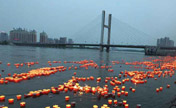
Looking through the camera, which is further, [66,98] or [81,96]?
[81,96]

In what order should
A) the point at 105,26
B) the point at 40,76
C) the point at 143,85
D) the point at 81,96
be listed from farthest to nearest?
the point at 105,26 < the point at 40,76 < the point at 143,85 < the point at 81,96

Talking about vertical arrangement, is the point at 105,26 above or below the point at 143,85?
above

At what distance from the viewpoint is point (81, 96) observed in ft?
33.0

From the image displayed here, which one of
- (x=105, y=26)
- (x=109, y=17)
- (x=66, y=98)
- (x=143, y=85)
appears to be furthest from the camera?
(x=109, y=17)

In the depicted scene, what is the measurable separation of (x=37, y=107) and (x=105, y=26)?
7853cm

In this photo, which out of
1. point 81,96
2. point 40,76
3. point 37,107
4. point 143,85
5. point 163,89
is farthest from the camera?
point 40,76

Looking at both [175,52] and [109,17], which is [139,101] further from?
[109,17]

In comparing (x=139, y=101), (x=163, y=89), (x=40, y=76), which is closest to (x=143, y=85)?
(x=163, y=89)

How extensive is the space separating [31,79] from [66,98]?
17.8 ft

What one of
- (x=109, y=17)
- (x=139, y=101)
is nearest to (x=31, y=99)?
(x=139, y=101)

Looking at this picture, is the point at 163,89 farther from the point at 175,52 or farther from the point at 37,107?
the point at 175,52

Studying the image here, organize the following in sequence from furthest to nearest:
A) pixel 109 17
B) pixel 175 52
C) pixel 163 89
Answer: pixel 109 17 → pixel 175 52 → pixel 163 89

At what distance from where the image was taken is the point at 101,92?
10344mm

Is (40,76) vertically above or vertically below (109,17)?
below
